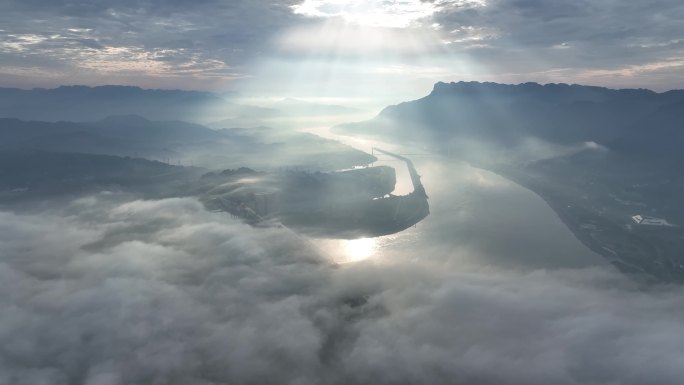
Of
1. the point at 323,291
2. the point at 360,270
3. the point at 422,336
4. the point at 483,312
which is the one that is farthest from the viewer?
the point at 360,270

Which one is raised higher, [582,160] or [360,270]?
[582,160]

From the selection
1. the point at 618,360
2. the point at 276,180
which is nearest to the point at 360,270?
the point at 618,360

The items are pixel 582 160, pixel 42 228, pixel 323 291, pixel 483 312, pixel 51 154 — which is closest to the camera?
pixel 483 312

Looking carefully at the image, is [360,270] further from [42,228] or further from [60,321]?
[42,228]

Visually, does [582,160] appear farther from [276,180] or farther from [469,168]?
[276,180]

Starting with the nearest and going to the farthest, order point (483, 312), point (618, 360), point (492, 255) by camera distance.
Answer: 1. point (618, 360)
2. point (483, 312)
3. point (492, 255)

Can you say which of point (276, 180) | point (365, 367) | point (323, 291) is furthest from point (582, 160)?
point (365, 367)

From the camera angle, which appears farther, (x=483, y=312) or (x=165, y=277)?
(x=165, y=277)

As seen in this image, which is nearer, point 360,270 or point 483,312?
point 483,312

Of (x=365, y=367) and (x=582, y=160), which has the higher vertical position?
(x=582, y=160)
